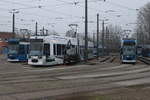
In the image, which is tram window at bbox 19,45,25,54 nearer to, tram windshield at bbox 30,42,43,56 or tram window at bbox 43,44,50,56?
tram windshield at bbox 30,42,43,56

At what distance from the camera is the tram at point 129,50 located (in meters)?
38.6

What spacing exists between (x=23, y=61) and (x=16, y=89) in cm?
2637

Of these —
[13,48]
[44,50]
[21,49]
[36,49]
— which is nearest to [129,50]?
[44,50]

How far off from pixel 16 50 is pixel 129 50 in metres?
14.4

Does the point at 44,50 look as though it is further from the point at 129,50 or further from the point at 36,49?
the point at 129,50

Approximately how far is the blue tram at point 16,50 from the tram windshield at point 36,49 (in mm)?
7909

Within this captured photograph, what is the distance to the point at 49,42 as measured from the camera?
3025 centimetres

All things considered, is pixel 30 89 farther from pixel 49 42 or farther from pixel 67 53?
pixel 67 53

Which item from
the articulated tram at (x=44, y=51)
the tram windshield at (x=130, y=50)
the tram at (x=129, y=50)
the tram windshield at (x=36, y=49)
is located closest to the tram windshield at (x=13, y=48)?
the articulated tram at (x=44, y=51)

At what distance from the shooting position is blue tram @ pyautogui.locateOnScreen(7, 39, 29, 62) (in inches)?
1485

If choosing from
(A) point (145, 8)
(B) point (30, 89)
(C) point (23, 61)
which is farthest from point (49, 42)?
(A) point (145, 8)

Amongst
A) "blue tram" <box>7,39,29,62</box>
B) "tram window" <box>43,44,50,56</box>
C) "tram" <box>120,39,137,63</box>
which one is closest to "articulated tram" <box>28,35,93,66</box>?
"tram window" <box>43,44,50,56</box>

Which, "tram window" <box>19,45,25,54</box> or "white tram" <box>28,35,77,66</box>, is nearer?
"white tram" <box>28,35,77,66</box>

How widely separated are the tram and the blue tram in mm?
12659
